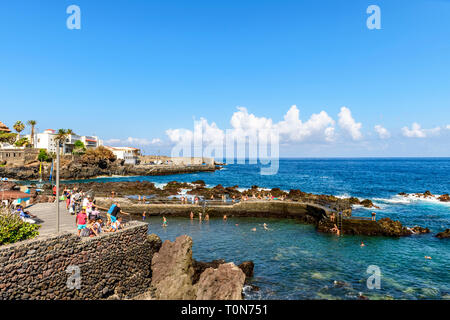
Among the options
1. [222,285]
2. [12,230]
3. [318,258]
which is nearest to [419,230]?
[318,258]

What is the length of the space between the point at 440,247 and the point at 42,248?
29986 millimetres

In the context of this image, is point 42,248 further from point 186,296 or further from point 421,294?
point 421,294

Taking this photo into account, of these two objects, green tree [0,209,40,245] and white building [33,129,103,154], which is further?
white building [33,129,103,154]

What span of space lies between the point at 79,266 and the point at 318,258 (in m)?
16.2

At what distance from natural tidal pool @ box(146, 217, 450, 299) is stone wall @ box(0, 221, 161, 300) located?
19.4 ft

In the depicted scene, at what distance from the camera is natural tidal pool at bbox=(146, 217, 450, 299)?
15492mm

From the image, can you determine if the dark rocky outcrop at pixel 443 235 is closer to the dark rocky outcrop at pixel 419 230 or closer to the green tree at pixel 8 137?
the dark rocky outcrop at pixel 419 230

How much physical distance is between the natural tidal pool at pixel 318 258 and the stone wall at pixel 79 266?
19.4 feet

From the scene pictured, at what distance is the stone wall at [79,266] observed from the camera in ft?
32.7

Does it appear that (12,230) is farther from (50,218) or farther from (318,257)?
(318,257)

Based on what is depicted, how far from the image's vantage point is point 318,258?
2028cm

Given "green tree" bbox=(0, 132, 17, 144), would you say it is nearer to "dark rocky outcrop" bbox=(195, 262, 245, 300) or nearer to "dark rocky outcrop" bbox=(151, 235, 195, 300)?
"dark rocky outcrop" bbox=(151, 235, 195, 300)

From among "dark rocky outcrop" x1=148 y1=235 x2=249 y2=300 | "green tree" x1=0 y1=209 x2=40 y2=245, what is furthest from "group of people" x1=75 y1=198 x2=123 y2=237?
"dark rocky outcrop" x1=148 y1=235 x2=249 y2=300

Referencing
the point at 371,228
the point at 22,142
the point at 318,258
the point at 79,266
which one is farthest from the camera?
the point at 22,142
